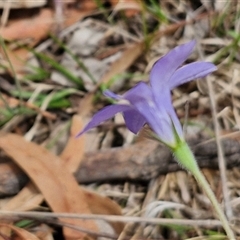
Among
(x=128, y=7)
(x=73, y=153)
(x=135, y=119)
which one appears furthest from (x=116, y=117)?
(x=135, y=119)

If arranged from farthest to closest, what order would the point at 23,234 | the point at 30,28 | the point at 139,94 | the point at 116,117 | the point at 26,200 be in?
1. the point at 30,28
2. the point at 116,117
3. the point at 26,200
4. the point at 23,234
5. the point at 139,94

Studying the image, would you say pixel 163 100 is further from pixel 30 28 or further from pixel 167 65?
Result: pixel 30 28

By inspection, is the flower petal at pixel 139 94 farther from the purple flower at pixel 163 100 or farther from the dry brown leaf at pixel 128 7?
the dry brown leaf at pixel 128 7

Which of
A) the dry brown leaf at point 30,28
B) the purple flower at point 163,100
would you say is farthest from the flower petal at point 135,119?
the dry brown leaf at point 30,28

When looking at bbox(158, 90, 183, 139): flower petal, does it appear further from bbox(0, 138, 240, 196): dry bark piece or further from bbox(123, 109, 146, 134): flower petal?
bbox(0, 138, 240, 196): dry bark piece

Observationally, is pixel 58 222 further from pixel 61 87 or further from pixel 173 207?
pixel 61 87

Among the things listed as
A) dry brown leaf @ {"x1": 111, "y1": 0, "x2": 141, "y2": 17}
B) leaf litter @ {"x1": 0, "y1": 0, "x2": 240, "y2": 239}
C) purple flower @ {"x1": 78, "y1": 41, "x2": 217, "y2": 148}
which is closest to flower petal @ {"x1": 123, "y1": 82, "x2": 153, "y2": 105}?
purple flower @ {"x1": 78, "y1": 41, "x2": 217, "y2": 148}

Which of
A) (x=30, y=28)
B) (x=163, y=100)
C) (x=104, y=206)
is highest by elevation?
(x=163, y=100)
